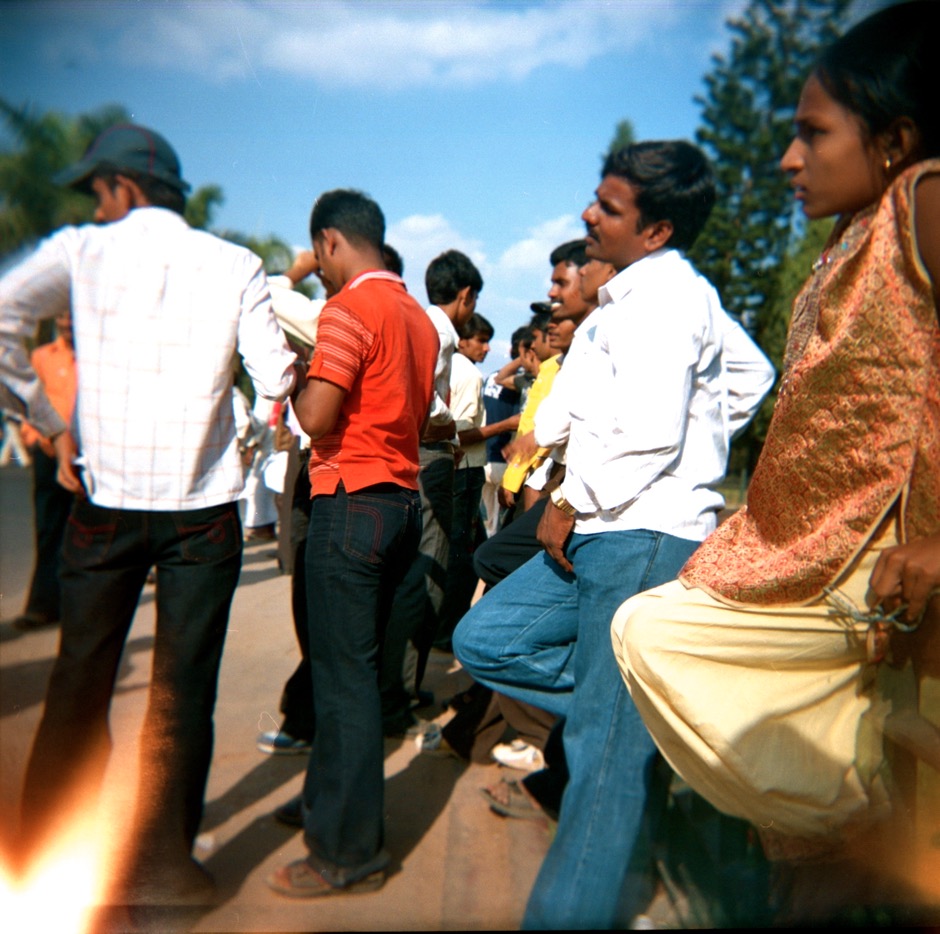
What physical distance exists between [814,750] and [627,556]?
19.7 inches

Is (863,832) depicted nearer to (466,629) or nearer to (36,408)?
(466,629)

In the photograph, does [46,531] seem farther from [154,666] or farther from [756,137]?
[756,137]

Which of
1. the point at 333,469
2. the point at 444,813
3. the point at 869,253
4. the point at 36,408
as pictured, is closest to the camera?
the point at 869,253

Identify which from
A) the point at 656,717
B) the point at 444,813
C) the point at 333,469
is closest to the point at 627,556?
the point at 656,717

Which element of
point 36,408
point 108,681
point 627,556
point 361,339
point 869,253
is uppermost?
point 869,253

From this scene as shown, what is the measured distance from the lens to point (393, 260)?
1946 mm

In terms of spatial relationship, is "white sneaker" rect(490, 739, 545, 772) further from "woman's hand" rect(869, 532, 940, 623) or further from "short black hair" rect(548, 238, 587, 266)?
"short black hair" rect(548, 238, 587, 266)

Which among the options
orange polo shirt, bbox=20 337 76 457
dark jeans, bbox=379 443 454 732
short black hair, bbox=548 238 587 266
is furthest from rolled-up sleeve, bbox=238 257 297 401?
short black hair, bbox=548 238 587 266

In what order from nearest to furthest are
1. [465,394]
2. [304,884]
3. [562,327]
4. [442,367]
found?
[304,884] < [442,367] < [465,394] < [562,327]

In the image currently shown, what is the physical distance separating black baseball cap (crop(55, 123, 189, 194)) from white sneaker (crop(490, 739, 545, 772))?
166cm

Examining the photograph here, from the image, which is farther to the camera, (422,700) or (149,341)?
(422,700)

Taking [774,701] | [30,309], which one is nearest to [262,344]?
[30,309]

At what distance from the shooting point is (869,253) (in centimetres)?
144

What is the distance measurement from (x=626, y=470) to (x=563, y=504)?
0.21 m
